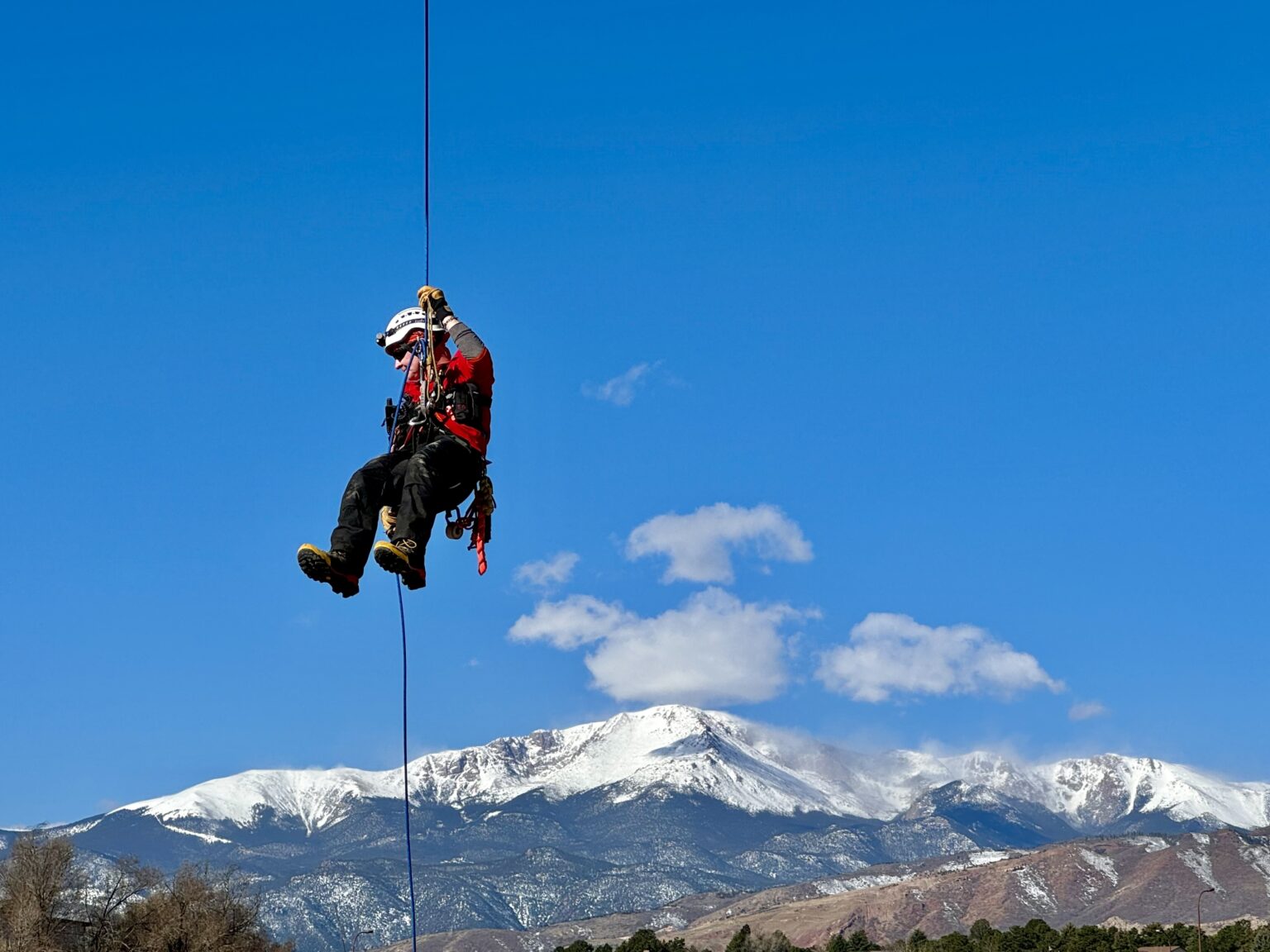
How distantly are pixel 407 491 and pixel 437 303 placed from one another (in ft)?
7.66

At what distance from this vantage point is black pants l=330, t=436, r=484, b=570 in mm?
17859

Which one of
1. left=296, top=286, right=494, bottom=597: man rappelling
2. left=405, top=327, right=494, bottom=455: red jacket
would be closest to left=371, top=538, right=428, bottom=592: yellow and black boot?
left=296, top=286, right=494, bottom=597: man rappelling

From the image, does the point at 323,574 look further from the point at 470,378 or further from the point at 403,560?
the point at 470,378

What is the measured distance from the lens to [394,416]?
19.2 metres

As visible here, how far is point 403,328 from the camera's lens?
19281 millimetres

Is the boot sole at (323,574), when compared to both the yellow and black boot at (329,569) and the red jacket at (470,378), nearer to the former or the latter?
the yellow and black boot at (329,569)

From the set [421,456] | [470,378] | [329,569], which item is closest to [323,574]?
[329,569]

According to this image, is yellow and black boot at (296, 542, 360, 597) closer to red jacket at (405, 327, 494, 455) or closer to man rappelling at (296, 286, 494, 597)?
man rappelling at (296, 286, 494, 597)

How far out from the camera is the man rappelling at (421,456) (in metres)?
17.8

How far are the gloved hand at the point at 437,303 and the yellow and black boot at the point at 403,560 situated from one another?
2.74 m

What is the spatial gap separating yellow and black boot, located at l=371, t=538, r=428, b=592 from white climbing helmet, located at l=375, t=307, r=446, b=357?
260cm

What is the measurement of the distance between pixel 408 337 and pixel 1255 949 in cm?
13076

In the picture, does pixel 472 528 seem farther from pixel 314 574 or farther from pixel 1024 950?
pixel 1024 950

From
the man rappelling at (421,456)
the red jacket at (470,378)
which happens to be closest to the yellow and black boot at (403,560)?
the man rappelling at (421,456)
